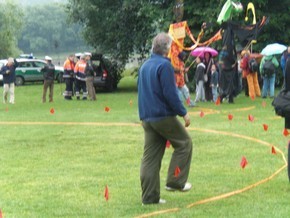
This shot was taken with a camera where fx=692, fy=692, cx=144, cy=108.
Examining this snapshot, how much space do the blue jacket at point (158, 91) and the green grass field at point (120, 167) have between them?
1.05m

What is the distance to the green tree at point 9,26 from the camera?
221 ft

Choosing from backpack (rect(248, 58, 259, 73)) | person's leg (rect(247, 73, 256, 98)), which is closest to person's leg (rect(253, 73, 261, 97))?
person's leg (rect(247, 73, 256, 98))

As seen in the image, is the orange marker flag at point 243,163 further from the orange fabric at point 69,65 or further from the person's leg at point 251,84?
the orange fabric at point 69,65

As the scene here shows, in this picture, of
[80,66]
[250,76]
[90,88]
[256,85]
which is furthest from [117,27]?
[250,76]

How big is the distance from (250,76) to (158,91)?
17097 millimetres

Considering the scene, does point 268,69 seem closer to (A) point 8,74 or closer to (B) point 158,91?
(A) point 8,74

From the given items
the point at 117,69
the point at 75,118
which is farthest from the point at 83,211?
the point at 117,69

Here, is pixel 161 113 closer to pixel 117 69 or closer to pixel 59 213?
pixel 59 213

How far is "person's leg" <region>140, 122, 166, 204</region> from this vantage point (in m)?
7.79

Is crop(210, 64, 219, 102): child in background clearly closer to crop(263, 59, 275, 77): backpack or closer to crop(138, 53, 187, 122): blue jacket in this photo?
crop(263, 59, 275, 77): backpack

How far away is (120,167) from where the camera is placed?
10289 millimetres

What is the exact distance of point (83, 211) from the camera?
7.59 meters

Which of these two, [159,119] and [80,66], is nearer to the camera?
[159,119]

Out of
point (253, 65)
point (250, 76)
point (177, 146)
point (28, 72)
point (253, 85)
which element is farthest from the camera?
point (28, 72)
